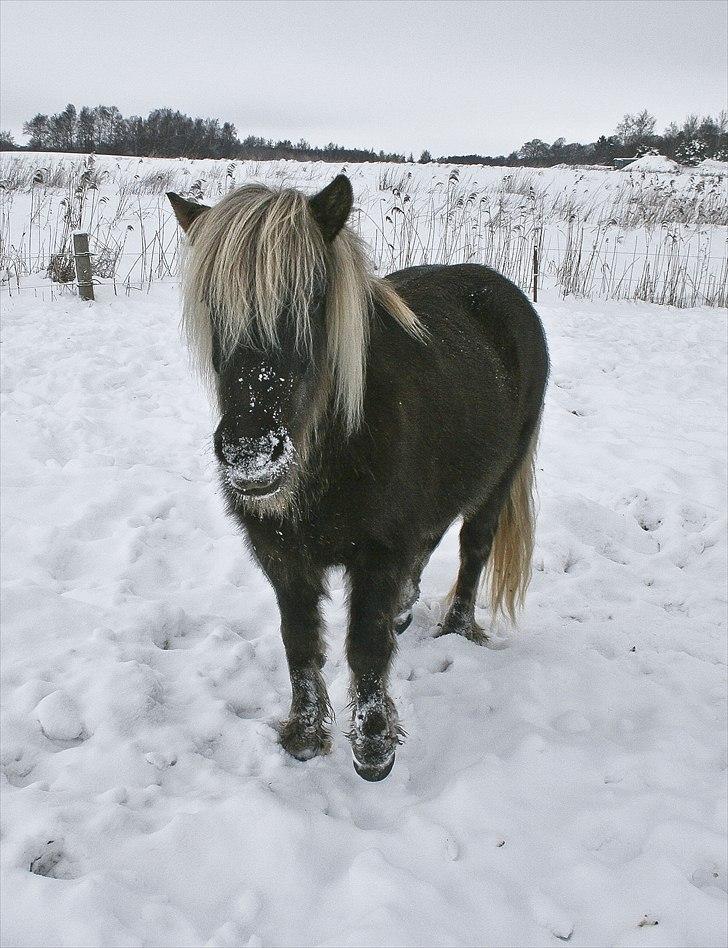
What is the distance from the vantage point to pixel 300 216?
170 cm

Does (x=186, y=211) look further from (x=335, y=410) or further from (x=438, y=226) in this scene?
(x=438, y=226)

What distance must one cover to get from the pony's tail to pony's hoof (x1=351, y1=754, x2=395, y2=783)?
106 centimetres

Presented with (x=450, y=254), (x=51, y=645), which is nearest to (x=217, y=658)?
(x=51, y=645)

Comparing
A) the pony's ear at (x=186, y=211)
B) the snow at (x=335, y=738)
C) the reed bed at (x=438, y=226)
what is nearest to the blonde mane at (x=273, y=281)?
the pony's ear at (x=186, y=211)

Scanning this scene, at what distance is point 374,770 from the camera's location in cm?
205

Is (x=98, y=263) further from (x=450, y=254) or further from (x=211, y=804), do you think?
(x=211, y=804)

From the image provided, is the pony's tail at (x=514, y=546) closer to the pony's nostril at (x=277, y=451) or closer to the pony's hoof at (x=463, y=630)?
the pony's hoof at (x=463, y=630)

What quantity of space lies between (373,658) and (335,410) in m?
0.79

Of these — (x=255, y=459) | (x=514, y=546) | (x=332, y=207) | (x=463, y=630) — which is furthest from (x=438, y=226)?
(x=255, y=459)

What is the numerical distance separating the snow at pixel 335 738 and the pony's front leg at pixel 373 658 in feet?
0.39

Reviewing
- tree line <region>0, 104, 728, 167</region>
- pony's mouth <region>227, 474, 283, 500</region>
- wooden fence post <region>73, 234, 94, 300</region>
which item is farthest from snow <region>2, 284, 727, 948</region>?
tree line <region>0, 104, 728, 167</region>

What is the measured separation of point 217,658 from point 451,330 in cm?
148

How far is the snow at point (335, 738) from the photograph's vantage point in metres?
1.57

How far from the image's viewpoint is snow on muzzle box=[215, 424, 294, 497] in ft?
5.07
